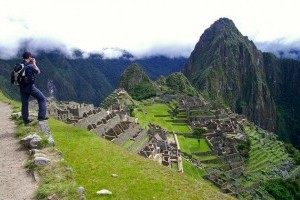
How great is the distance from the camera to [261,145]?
83062 mm

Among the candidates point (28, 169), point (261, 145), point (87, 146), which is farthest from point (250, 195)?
point (28, 169)

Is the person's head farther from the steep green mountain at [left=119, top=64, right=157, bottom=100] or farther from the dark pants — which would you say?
the steep green mountain at [left=119, top=64, right=157, bottom=100]

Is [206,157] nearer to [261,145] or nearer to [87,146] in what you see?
[261,145]

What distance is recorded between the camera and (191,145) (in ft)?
217

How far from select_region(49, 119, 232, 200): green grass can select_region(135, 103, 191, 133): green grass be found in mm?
57058

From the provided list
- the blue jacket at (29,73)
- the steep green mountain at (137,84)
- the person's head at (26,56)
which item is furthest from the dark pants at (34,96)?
the steep green mountain at (137,84)

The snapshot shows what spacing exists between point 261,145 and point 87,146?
236ft

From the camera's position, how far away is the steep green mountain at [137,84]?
136 m

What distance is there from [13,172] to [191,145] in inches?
2191

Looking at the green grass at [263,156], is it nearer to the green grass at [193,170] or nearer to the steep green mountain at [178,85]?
the green grass at [193,170]

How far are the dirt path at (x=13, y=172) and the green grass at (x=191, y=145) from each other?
46.8 metres

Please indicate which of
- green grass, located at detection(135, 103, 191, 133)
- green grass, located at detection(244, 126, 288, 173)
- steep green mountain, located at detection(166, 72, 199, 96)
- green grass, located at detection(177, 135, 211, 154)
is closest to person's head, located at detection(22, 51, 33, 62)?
green grass, located at detection(177, 135, 211, 154)

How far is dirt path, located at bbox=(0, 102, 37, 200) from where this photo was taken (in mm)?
10167

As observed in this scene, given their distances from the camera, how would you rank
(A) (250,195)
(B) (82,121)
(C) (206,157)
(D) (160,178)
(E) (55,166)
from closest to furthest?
1. (E) (55,166)
2. (D) (160,178)
3. (B) (82,121)
4. (A) (250,195)
5. (C) (206,157)
